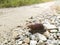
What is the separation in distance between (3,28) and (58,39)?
91.9 inches

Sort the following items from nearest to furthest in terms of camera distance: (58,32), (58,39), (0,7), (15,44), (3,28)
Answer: (15,44) < (58,39) < (58,32) < (3,28) < (0,7)

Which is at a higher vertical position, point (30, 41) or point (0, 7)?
point (30, 41)

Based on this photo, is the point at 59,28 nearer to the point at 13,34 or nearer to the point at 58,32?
the point at 58,32

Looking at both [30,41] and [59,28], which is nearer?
[30,41]

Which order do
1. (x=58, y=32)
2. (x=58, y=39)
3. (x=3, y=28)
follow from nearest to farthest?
(x=58, y=39), (x=58, y=32), (x=3, y=28)

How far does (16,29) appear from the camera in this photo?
26.5 feet

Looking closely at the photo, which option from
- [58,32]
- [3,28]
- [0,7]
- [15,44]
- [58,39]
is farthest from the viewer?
[0,7]

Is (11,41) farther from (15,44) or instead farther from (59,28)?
(59,28)

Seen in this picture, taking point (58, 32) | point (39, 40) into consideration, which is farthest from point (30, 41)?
point (58, 32)

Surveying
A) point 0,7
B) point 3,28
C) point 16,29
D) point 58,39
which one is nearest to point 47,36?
point 58,39

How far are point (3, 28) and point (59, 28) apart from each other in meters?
2.16

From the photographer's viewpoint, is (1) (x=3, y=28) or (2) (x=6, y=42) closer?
(2) (x=6, y=42)

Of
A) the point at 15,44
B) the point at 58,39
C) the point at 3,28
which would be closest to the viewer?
the point at 15,44

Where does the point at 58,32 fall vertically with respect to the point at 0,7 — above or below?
above
